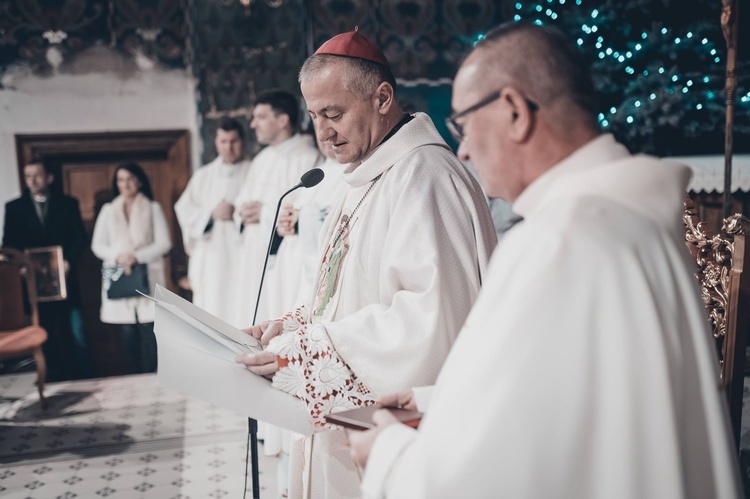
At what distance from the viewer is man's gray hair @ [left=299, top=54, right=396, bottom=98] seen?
2129mm

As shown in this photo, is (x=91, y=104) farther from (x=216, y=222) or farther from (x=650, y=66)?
(x=650, y=66)

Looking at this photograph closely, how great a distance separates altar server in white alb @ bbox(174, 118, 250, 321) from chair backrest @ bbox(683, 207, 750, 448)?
15.4 feet

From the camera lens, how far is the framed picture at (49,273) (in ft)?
21.7

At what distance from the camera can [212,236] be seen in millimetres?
6367

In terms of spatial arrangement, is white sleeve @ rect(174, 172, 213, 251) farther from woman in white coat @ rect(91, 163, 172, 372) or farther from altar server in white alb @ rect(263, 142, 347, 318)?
altar server in white alb @ rect(263, 142, 347, 318)

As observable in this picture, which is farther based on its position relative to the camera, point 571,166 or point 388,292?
point 388,292

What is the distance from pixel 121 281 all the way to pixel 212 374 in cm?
523

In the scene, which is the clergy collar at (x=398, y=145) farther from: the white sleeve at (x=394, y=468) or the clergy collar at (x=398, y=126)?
the white sleeve at (x=394, y=468)

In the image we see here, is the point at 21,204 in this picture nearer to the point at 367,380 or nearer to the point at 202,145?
the point at 202,145

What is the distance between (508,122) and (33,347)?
17.1 feet

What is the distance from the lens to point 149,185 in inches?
276

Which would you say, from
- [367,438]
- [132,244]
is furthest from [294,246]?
[367,438]

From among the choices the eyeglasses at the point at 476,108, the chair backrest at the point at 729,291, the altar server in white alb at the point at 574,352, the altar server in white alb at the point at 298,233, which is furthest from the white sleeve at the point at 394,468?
the altar server in white alb at the point at 298,233

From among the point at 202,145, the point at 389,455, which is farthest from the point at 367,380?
the point at 202,145
